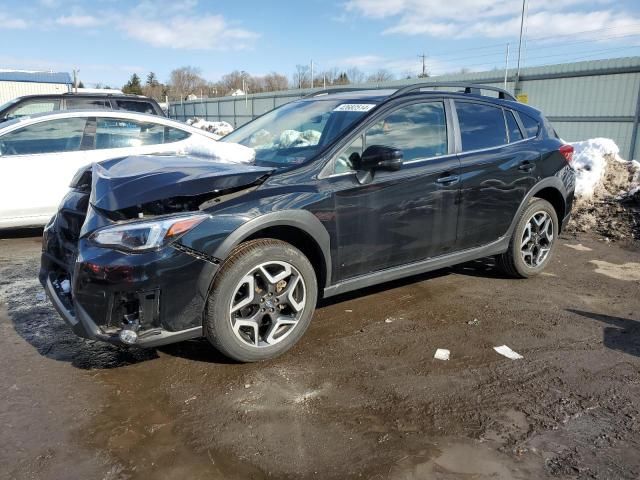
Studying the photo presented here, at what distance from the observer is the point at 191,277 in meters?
2.99

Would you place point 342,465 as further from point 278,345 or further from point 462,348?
point 462,348

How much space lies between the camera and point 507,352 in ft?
11.9

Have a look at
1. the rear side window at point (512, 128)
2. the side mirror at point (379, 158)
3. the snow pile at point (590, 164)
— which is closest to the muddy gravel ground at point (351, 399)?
the side mirror at point (379, 158)

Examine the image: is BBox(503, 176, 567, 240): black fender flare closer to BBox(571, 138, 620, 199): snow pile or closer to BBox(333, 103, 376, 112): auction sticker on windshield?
BBox(333, 103, 376, 112): auction sticker on windshield

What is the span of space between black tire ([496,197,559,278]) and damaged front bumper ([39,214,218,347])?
10.2 feet

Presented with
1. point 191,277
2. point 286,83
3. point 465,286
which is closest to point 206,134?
point 465,286

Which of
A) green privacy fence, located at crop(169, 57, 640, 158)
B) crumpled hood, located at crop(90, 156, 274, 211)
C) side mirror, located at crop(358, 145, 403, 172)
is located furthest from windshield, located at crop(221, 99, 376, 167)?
green privacy fence, located at crop(169, 57, 640, 158)

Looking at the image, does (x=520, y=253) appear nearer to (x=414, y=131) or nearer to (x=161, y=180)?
(x=414, y=131)

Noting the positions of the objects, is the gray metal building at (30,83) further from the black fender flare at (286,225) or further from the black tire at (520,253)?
the black fender flare at (286,225)

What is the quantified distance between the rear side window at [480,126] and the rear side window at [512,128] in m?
0.07

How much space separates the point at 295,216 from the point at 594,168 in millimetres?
6900

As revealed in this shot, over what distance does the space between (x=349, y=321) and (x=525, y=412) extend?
1566 mm

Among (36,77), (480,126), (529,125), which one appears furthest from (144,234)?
(36,77)

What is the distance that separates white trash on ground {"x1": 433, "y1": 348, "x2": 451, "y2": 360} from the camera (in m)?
3.54
